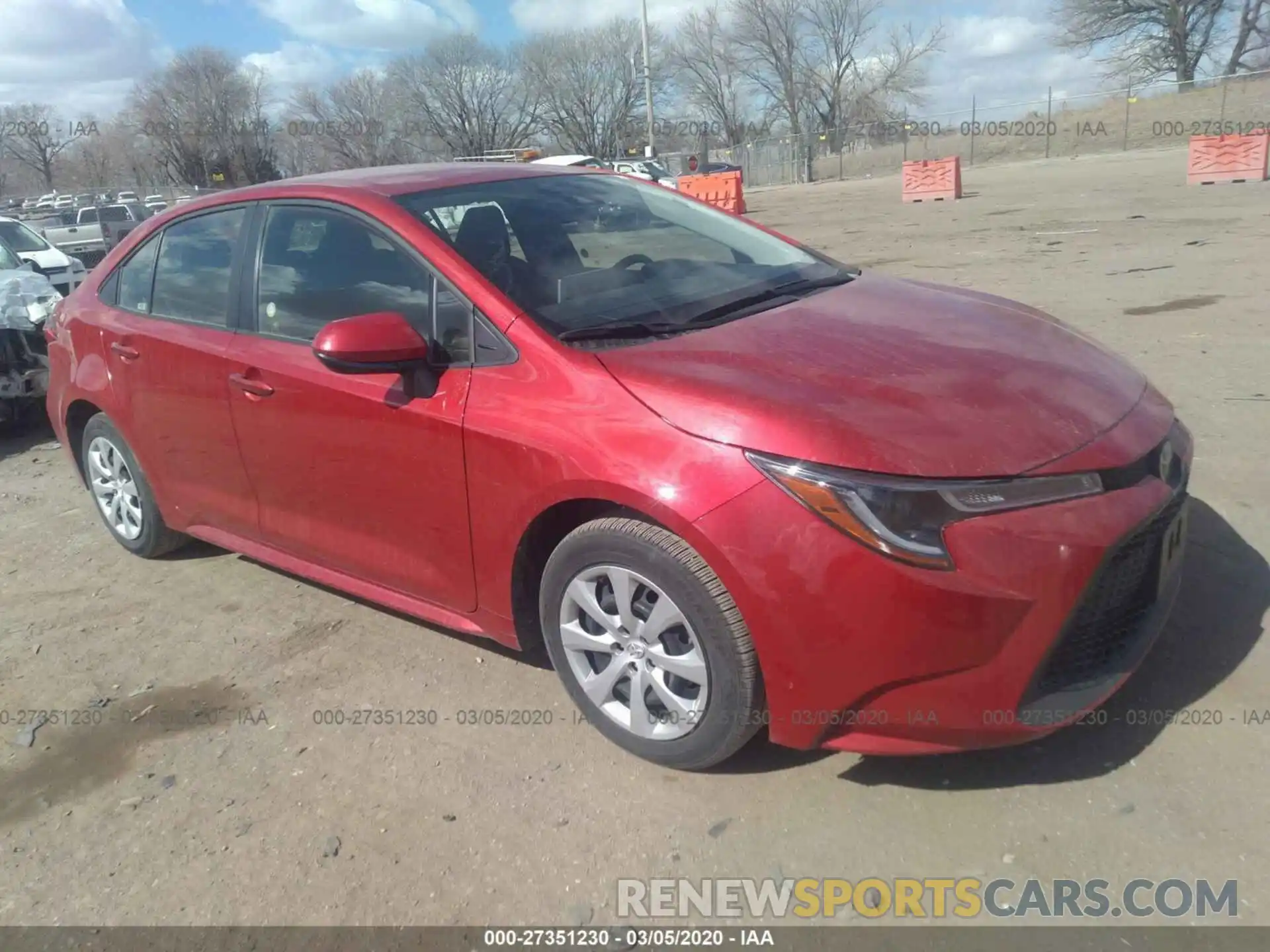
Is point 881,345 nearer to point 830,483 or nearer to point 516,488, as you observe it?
point 830,483

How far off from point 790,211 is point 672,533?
26185mm

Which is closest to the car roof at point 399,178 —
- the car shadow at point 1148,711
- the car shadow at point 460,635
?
the car shadow at point 460,635

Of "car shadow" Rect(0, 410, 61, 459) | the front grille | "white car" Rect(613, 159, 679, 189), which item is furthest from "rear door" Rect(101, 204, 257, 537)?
"white car" Rect(613, 159, 679, 189)

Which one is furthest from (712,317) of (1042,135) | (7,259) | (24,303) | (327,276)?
(1042,135)

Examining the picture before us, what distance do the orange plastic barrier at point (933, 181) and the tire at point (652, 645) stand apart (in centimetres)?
2356

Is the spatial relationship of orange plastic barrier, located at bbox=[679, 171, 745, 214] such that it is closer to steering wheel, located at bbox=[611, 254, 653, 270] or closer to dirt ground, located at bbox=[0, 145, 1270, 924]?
dirt ground, located at bbox=[0, 145, 1270, 924]

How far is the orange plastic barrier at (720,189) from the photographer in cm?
2530

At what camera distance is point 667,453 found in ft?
8.29

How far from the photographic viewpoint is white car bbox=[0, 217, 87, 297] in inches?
538

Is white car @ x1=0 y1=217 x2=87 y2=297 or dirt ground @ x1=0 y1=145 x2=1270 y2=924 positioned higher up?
white car @ x1=0 y1=217 x2=87 y2=297

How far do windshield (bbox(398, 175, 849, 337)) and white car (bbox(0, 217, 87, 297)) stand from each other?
1176cm

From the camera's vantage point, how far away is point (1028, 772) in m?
2.66

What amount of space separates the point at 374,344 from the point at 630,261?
1.01 meters

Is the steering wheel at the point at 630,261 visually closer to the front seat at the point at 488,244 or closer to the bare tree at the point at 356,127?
the front seat at the point at 488,244
